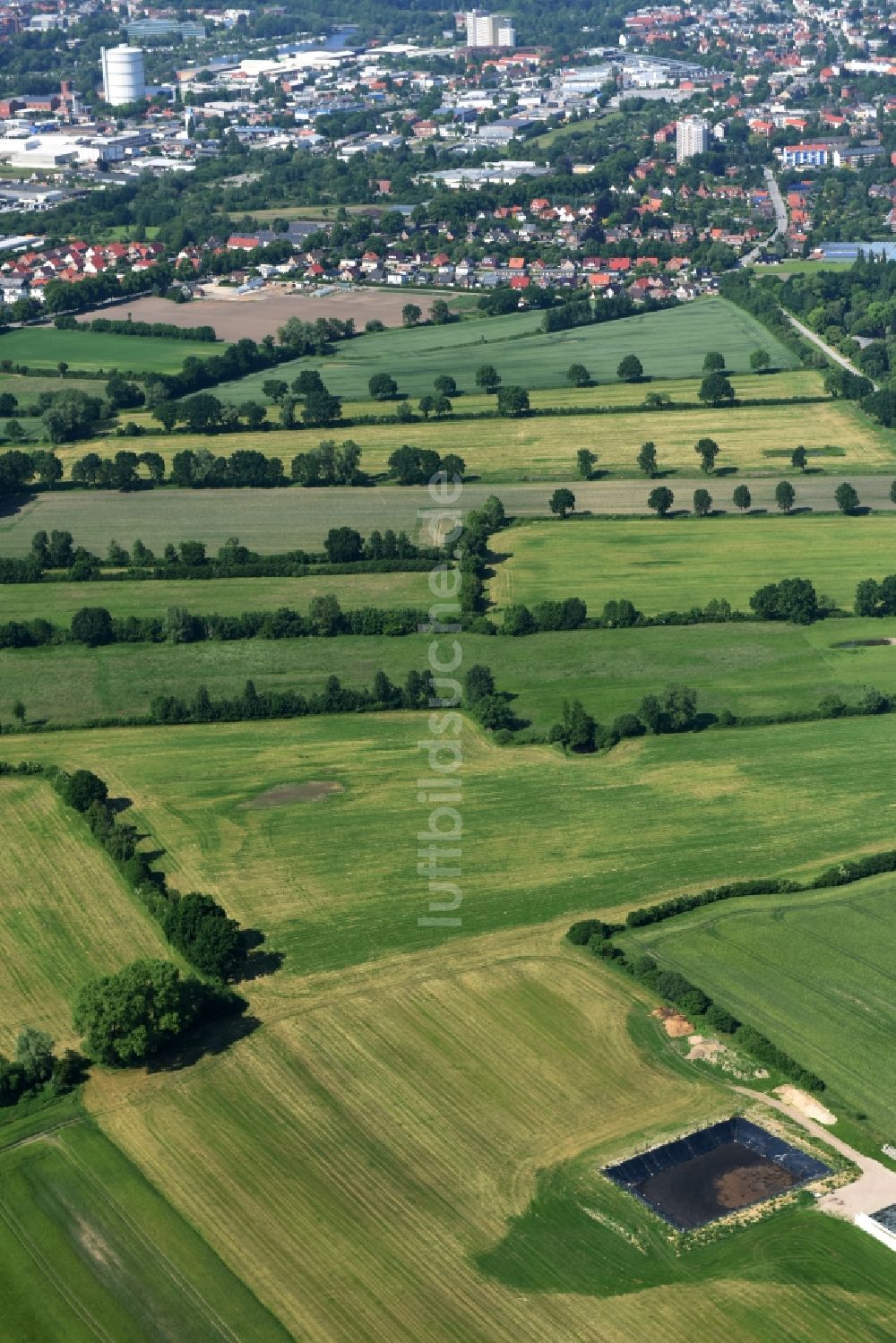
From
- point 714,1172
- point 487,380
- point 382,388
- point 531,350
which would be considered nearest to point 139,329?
point 382,388

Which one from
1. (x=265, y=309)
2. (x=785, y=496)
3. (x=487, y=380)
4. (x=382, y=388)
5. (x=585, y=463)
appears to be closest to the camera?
(x=785, y=496)

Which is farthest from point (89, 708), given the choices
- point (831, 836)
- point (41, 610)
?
point (831, 836)

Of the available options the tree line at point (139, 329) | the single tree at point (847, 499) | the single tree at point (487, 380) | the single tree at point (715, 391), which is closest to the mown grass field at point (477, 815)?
the single tree at point (847, 499)

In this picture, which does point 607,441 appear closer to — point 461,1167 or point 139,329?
point 139,329

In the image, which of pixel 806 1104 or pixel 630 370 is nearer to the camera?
pixel 806 1104

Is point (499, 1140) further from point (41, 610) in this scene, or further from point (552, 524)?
point (552, 524)

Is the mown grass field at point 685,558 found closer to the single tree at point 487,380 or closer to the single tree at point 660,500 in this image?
the single tree at point 660,500
